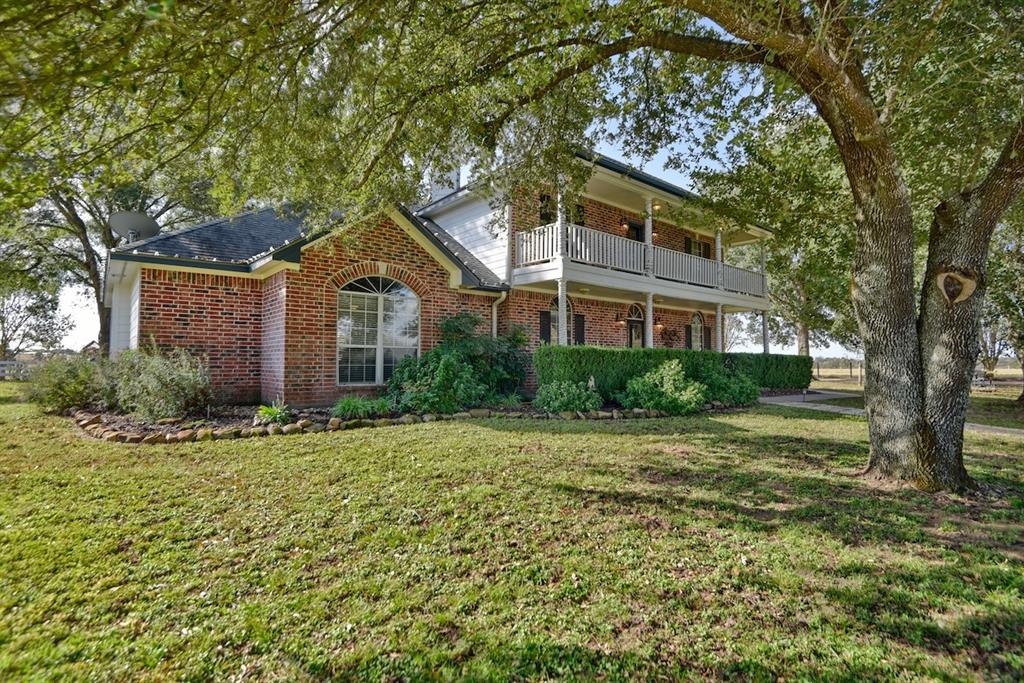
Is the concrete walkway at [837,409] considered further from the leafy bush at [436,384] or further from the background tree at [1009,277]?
the leafy bush at [436,384]

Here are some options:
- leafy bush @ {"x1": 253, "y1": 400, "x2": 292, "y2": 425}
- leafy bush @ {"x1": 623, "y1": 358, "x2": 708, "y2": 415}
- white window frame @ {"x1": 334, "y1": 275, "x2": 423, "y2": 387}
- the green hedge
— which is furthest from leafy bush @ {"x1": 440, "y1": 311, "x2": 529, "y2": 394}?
leafy bush @ {"x1": 253, "y1": 400, "x2": 292, "y2": 425}

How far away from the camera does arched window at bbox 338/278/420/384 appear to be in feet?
31.5

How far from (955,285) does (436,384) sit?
703cm

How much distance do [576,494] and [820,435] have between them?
215 inches

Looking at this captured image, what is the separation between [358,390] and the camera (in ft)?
31.5

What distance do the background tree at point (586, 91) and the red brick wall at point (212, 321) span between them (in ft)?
12.7

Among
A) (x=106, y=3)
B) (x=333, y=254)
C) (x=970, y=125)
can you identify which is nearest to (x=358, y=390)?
(x=333, y=254)

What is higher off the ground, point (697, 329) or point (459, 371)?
point (697, 329)

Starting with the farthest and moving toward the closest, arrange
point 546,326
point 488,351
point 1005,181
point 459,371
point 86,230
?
point 86,230
point 546,326
point 488,351
point 459,371
point 1005,181

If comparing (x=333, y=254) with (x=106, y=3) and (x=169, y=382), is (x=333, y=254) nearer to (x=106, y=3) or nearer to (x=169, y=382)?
(x=169, y=382)

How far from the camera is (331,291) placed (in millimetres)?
9312

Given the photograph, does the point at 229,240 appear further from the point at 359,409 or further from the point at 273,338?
the point at 359,409

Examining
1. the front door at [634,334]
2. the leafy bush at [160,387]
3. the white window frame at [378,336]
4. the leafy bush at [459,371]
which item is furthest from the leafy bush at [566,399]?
the front door at [634,334]

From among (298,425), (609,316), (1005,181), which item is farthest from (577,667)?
(609,316)
